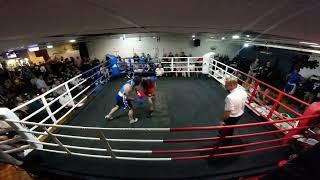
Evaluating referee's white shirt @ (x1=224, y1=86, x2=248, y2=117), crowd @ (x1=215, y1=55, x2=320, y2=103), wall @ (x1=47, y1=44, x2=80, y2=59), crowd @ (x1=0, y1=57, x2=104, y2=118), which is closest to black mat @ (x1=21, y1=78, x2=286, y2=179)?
referee's white shirt @ (x1=224, y1=86, x2=248, y2=117)

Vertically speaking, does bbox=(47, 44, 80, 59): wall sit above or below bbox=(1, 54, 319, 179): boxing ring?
above

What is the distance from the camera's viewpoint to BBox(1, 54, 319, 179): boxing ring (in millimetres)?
2475

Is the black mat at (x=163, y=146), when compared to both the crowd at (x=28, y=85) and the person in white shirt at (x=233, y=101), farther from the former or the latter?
the crowd at (x=28, y=85)

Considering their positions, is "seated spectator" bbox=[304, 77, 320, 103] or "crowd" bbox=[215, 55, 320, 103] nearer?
"crowd" bbox=[215, 55, 320, 103]

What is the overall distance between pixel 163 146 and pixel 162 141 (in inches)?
35.6

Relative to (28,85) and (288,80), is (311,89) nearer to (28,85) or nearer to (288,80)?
(288,80)

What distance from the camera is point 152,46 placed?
1441cm

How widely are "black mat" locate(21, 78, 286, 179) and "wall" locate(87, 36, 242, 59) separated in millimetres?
9983

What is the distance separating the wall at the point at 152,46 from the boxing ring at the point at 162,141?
10329 millimetres

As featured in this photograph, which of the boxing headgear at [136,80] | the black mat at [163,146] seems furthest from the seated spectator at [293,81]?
the boxing headgear at [136,80]

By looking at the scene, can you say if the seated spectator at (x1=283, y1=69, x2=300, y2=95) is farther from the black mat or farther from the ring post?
the ring post

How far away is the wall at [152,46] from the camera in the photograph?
14.2 metres

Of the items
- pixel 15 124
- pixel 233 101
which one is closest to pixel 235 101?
pixel 233 101

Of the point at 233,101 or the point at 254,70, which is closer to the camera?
the point at 233,101
